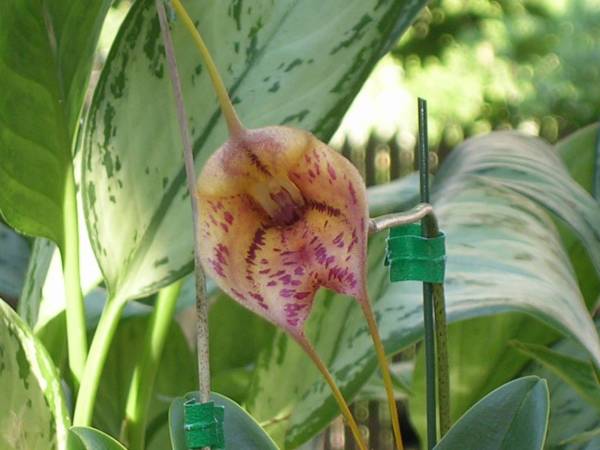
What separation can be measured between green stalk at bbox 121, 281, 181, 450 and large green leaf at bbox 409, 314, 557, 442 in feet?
0.59

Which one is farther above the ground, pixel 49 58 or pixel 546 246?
pixel 49 58

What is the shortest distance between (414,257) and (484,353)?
0.93ft

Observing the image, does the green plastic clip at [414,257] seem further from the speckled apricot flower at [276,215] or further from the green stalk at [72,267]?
the green stalk at [72,267]

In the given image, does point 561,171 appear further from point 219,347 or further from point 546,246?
point 219,347

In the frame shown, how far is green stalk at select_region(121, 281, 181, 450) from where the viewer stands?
20.5 inches

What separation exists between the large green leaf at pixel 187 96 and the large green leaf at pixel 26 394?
59 millimetres

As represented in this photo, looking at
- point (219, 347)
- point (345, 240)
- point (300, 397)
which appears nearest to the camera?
point (345, 240)

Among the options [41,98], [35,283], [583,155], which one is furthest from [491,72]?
[41,98]

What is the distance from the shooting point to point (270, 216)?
323 millimetres

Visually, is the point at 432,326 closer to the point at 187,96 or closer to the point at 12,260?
the point at 187,96

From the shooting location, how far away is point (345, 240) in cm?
31

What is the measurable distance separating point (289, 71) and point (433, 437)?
174mm

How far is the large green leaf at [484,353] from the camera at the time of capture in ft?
2.06

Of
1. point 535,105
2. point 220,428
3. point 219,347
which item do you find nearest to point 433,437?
point 220,428
